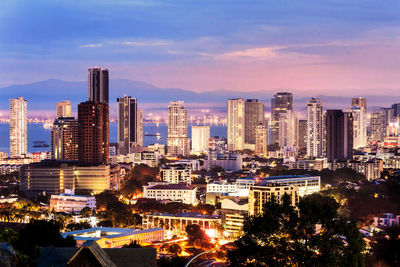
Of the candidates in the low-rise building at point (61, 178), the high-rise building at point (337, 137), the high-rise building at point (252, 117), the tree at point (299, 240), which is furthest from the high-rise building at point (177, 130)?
the tree at point (299, 240)

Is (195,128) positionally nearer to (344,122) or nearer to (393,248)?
(344,122)

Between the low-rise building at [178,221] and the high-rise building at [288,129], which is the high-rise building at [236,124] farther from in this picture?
the low-rise building at [178,221]

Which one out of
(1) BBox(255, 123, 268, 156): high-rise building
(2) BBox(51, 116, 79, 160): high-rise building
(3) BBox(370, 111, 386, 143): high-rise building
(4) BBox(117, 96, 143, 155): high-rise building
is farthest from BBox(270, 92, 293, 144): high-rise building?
(2) BBox(51, 116, 79, 160): high-rise building

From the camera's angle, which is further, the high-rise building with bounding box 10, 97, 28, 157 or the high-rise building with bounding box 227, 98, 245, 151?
the high-rise building with bounding box 227, 98, 245, 151

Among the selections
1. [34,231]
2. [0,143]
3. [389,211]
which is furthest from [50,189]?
[0,143]

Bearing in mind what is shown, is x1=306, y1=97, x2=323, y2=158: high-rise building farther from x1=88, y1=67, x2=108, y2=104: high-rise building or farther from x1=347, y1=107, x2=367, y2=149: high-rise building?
x1=88, y1=67, x2=108, y2=104: high-rise building
